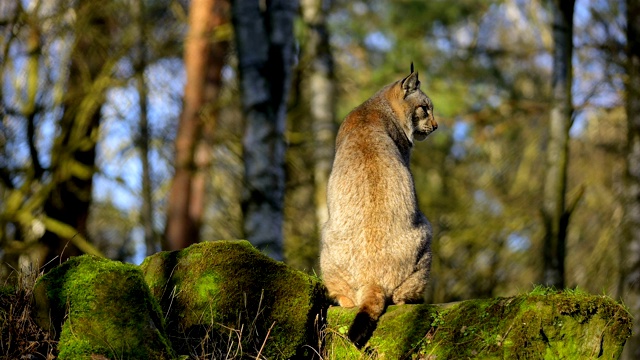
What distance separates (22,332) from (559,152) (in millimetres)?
7351

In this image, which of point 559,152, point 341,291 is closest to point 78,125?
point 559,152

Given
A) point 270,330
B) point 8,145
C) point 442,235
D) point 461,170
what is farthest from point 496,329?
point 461,170

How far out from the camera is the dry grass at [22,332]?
4.94m

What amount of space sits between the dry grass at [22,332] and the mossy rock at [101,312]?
65mm

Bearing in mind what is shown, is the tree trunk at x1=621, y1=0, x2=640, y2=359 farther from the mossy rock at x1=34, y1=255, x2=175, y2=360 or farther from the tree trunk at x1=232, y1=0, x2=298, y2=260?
the mossy rock at x1=34, y1=255, x2=175, y2=360

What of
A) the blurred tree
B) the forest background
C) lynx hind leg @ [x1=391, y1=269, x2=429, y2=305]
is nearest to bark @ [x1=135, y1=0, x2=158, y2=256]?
the forest background

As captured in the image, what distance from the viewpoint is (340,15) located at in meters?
23.8

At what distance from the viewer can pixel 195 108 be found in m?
17.4

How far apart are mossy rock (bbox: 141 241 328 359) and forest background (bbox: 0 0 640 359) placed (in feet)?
16.3

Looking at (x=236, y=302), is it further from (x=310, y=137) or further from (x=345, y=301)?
(x=310, y=137)

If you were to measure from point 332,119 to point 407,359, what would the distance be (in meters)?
13.3

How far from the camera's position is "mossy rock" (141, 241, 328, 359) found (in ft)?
18.1

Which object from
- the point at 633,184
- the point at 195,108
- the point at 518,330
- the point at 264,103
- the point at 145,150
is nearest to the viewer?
the point at 518,330

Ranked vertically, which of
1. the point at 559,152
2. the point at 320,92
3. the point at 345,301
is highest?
the point at 320,92
